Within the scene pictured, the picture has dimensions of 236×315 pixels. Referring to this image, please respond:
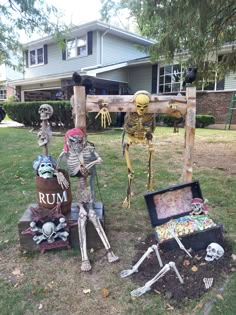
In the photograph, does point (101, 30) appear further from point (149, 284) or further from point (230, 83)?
point (149, 284)

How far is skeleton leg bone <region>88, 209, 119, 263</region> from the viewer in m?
2.43

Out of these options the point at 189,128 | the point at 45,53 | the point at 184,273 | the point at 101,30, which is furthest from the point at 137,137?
the point at 45,53

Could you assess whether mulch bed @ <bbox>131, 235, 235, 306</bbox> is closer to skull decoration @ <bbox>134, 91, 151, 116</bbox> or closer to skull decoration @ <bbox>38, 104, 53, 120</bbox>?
skull decoration @ <bbox>134, 91, 151, 116</bbox>

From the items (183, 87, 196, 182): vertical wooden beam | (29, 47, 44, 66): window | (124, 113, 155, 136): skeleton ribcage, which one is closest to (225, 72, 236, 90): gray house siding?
(29, 47, 44, 66): window

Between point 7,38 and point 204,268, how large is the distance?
12.4 meters

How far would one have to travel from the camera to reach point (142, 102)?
2711 mm

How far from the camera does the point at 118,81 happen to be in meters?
16.0

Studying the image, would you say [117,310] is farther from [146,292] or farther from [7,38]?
[7,38]

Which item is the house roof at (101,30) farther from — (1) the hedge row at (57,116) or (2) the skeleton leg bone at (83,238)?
(2) the skeleton leg bone at (83,238)

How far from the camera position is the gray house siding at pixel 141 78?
15938 mm

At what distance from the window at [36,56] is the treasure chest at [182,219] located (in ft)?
57.8

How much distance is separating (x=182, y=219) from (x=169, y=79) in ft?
44.4

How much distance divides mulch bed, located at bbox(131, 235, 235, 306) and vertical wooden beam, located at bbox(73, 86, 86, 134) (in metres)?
1.32

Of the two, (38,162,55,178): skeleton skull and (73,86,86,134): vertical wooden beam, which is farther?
(73,86,86,134): vertical wooden beam
